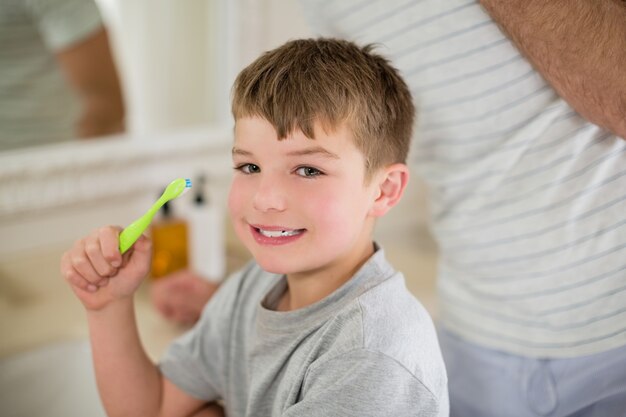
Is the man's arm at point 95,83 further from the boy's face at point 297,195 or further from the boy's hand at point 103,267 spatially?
the boy's face at point 297,195

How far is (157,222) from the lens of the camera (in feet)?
4.63

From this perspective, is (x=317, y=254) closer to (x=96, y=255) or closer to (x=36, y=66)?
(x=96, y=255)

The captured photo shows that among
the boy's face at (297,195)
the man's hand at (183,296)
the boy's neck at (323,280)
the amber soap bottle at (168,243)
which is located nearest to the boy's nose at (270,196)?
the boy's face at (297,195)

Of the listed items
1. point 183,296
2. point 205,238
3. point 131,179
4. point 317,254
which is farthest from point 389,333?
point 131,179

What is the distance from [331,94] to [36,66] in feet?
2.46

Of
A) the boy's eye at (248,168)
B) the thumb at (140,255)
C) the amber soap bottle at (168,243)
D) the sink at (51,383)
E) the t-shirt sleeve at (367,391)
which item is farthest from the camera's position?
the amber soap bottle at (168,243)

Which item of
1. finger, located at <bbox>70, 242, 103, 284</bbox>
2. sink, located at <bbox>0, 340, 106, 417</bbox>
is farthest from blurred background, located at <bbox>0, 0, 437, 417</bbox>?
finger, located at <bbox>70, 242, 103, 284</bbox>

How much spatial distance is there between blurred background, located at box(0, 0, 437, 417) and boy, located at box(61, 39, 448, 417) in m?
0.35

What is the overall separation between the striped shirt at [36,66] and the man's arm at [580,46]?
0.79 metres

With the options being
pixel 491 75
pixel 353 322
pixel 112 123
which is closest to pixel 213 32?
pixel 112 123

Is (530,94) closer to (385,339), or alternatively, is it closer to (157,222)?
(385,339)

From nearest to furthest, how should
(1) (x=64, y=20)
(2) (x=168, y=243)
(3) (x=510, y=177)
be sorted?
1. (3) (x=510, y=177)
2. (1) (x=64, y=20)
3. (2) (x=168, y=243)

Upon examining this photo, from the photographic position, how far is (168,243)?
142 centimetres

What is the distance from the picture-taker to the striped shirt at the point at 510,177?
862 millimetres
